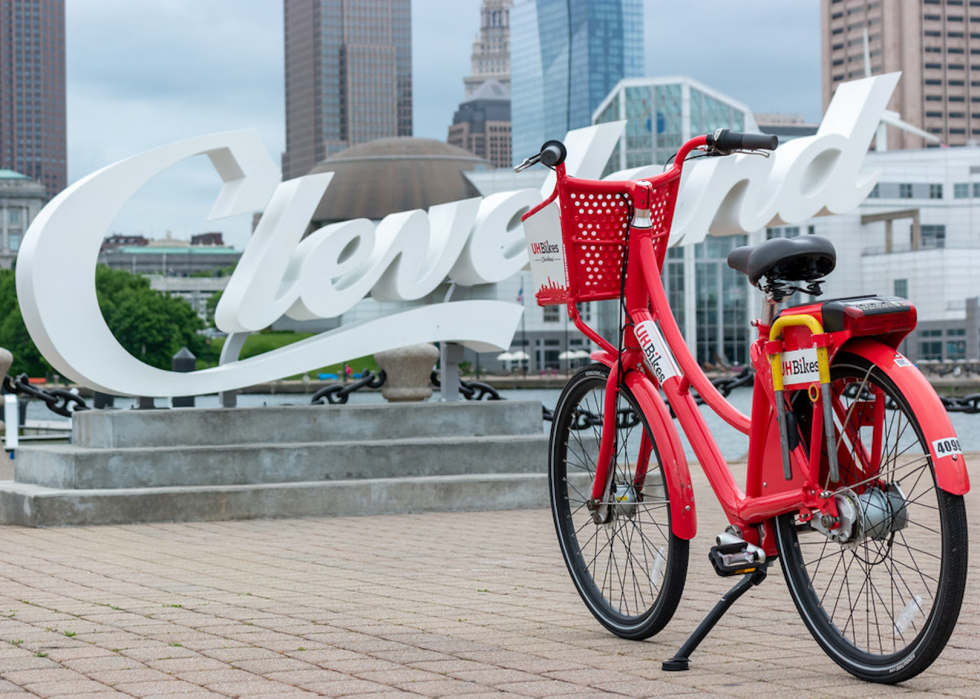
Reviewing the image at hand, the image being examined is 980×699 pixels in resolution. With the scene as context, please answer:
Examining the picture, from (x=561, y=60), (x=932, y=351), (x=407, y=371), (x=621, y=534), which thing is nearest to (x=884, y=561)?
(x=621, y=534)

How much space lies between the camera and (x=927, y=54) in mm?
165750

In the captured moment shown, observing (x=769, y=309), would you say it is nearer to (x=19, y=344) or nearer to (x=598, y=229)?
(x=598, y=229)

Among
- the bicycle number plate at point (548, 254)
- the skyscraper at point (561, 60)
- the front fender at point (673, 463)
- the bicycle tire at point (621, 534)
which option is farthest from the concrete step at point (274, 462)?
the skyscraper at point (561, 60)

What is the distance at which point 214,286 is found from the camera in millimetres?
166750

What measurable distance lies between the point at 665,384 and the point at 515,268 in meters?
7.23

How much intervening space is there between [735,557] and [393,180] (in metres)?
112

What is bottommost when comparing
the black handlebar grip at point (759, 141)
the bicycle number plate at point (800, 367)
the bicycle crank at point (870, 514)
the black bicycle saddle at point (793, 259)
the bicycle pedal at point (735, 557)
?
the bicycle pedal at point (735, 557)

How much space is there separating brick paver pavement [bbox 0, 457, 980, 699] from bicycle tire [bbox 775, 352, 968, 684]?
0.14m

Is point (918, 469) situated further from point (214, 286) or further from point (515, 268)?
point (214, 286)

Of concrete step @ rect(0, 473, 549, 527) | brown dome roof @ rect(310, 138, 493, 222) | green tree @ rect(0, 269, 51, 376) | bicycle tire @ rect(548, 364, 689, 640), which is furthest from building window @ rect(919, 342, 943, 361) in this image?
bicycle tire @ rect(548, 364, 689, 640)

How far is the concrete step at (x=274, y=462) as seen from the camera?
9.93m

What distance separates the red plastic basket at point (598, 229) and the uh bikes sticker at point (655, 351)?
22 centimetres

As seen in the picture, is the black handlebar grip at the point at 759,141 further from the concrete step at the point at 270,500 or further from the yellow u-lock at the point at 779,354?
the concrete step at the point at 270,500

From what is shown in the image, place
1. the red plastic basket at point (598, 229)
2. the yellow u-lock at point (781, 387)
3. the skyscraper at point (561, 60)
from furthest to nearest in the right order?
the skyscraper at point (561, 60) < the red plastic basket at point (598, 229) < the yellow u-lock at point (781, 387)
